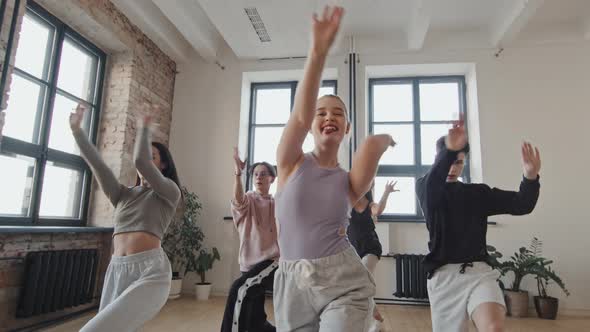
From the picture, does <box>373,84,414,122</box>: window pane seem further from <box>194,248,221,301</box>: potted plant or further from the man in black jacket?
the man in black jacket

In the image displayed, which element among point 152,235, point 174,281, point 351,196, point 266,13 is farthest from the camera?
point 174,281

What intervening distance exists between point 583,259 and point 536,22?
3.16m

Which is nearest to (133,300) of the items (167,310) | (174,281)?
(167,310)

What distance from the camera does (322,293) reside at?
3.01 feet

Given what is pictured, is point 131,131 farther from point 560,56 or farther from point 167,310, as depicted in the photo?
point 560,56

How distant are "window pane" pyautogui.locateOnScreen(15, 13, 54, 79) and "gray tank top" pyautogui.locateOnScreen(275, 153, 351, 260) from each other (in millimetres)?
3679

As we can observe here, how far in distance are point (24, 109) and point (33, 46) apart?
671mm

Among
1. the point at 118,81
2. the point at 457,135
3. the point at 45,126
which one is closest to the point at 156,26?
the point at 118,81

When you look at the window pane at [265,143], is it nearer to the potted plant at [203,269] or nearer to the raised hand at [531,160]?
the potted plant at [203,269]

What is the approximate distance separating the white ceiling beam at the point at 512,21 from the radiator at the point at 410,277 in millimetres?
3096

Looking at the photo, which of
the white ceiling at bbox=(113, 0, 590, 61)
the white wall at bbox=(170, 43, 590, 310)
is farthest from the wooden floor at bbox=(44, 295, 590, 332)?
the white ceiling at bbox=(113, 0, 590, 61)

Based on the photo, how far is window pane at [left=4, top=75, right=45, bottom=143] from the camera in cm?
334

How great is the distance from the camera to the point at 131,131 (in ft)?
15.2

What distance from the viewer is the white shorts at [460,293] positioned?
1.62m
